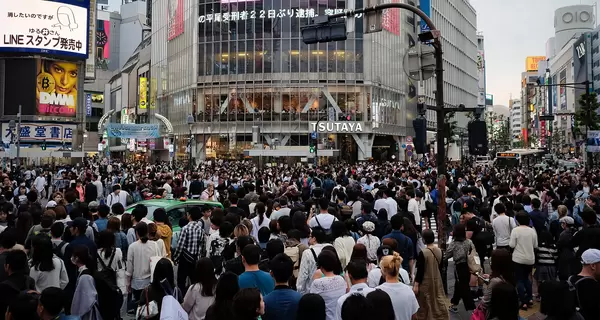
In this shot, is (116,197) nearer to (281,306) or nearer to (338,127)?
(281,306)

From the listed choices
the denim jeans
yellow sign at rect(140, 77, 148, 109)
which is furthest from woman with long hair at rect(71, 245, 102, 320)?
yellow sign at rect(140, 77, 148, 109)

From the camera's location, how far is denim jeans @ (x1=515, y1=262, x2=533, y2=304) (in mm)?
8695

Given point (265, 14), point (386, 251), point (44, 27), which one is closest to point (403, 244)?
point (386, 251)

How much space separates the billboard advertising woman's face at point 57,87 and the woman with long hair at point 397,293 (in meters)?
59.6

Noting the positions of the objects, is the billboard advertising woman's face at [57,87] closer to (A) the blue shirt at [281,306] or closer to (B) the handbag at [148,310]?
(B) the handbag at [148,310]

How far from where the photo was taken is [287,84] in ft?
196

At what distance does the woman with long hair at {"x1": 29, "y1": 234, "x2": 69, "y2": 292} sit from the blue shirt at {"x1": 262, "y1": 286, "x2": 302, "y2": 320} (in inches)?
115

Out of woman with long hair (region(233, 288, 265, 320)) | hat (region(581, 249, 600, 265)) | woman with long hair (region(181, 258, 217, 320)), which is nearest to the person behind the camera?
woman with long hair (region(233, 288, 265, 320))

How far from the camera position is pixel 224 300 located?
4531 mm

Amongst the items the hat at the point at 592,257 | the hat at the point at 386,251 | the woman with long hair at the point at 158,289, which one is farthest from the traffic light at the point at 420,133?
the woman with long hair at the point at 158,289

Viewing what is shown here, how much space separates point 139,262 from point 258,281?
2.40 meters

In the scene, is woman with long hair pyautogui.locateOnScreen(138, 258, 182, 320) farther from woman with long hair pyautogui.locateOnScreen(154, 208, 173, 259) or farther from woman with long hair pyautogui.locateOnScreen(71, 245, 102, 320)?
woman with long hair pyautogui.locateOnScreen(154, 208, 173, 259)

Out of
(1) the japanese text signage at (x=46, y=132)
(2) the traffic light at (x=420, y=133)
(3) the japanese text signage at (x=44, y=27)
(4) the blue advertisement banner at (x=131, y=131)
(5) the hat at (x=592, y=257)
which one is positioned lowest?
(5) the hat at (x=592, y=257)

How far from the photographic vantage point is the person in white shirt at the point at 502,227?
970 centimetres
